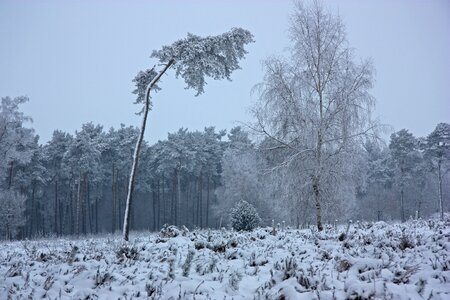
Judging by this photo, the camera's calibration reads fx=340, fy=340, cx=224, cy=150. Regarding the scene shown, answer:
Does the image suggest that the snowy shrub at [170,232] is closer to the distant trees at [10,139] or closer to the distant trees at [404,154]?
the distant trees at [10,139]

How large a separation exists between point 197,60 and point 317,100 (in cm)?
589

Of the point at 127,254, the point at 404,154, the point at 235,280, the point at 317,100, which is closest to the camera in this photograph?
the point at 235,280

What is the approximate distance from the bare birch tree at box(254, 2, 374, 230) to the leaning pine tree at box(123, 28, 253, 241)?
7.98ft

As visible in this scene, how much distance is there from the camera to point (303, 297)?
3893 mm

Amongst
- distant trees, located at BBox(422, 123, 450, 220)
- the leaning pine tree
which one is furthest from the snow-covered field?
distant trees, located at BBox(422, 123, 450, 220)

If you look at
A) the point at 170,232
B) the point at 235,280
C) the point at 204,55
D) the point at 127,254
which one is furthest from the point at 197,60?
the point at 235,280

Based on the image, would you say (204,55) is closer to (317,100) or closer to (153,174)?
(317,100)

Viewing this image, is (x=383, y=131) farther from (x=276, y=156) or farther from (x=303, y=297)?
(x=303, y=297)

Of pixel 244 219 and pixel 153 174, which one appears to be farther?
pixel 153 174

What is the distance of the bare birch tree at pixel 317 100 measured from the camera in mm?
13695

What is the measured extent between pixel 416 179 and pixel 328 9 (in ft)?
129

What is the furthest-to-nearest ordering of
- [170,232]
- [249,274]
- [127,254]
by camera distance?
[170,232] → [127,254] → [249,274]

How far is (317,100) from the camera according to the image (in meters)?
14.5

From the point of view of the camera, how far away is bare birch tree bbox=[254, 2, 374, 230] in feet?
44.9
